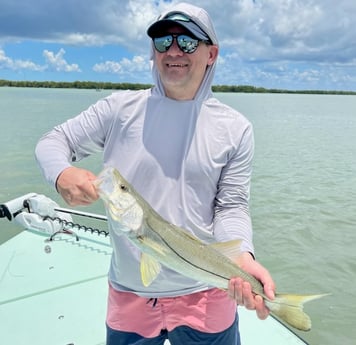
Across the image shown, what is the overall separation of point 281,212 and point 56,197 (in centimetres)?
556

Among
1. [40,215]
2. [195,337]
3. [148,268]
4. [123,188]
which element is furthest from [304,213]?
[123,188]

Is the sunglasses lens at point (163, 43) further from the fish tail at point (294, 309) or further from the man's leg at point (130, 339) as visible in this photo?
the man's leg at point (130, 339)

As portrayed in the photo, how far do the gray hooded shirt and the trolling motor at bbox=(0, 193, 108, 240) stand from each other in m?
2.98

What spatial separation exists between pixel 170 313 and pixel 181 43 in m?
1.30

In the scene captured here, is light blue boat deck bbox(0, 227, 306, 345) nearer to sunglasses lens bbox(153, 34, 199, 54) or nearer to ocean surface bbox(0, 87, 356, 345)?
ocean surface bbox(0, 87, 356, 345)

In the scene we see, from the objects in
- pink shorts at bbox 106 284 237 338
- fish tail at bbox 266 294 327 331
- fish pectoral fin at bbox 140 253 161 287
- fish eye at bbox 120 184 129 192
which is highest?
fish eye at bbox 120 184 129 192

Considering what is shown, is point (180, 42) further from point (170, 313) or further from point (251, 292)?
point (170, 313)

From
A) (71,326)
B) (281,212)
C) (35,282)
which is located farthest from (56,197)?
(71,326)

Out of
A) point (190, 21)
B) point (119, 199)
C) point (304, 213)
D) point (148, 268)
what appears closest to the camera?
point (119, 199)

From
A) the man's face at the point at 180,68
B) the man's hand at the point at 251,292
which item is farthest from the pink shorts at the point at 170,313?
the man's face at the point at 180,68

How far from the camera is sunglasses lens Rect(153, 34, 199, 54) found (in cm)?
191

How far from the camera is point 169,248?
1646 millimetres

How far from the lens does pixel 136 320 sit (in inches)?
78.5

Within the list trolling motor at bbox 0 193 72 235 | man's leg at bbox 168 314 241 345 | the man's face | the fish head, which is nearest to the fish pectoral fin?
the fish head
